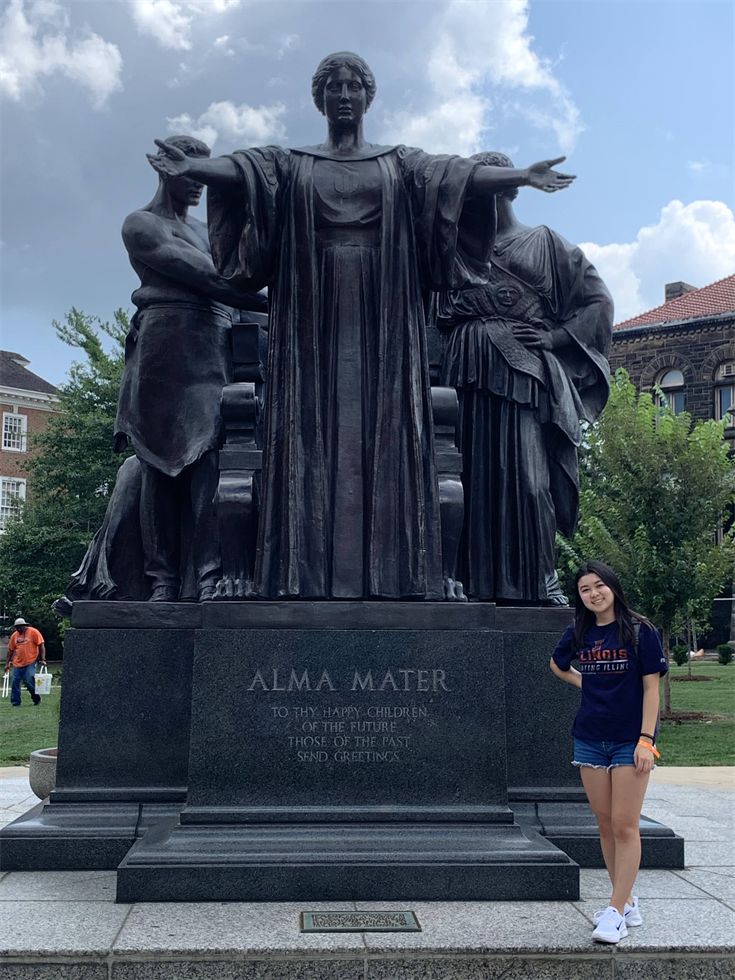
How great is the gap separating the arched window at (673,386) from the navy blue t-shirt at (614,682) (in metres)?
43.0

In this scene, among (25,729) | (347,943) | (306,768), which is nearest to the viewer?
(347,943)

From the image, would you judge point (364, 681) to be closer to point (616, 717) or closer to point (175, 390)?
point (616, 717)

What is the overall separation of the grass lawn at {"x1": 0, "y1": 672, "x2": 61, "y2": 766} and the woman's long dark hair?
8.58 m

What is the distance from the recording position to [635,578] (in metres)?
19.7

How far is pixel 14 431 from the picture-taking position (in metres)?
53.2

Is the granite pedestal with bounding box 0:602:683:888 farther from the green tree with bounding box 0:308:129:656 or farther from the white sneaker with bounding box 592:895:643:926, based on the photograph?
the green tree with bounding box 0:308:129:656

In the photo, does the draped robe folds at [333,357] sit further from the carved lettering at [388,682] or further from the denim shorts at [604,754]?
the denim shorts at [604,754]

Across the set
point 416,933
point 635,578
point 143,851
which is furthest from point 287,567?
point 635,578

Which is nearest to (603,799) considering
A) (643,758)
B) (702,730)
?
(643,758)

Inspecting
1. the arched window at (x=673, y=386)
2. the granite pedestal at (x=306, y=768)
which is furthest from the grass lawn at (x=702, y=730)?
the arched window at (x=673, y=386)

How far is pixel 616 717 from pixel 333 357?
2.67 metres

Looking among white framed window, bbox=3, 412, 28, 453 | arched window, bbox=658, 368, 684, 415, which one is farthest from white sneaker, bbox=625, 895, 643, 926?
white framed window, bbox=3, 412, 28, 453

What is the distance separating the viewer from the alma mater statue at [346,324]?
5773 mm

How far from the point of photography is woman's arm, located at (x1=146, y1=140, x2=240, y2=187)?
18.7ft
